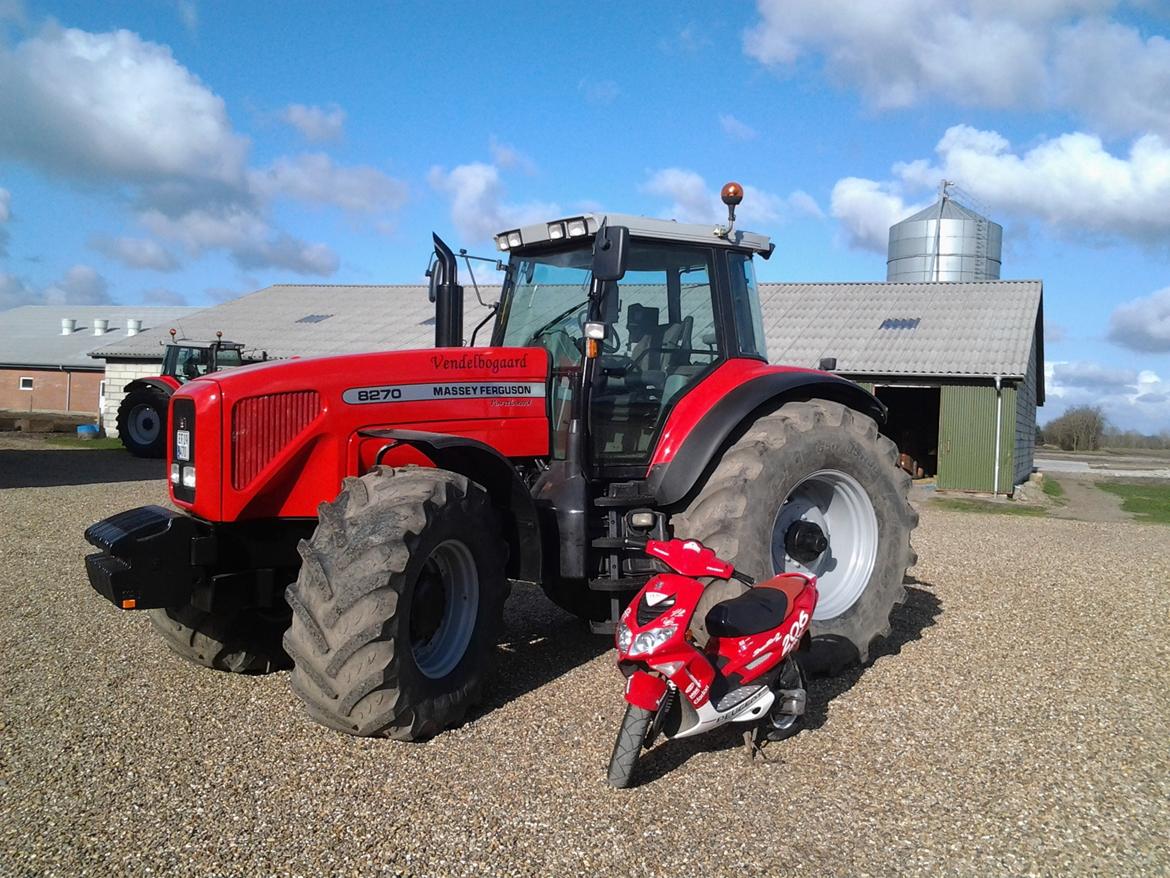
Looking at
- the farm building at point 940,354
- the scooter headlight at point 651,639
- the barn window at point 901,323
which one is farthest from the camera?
the barn window at point 901,323

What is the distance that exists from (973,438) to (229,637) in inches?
667

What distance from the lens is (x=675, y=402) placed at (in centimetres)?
525

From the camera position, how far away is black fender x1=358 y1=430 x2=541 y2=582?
14.6ft

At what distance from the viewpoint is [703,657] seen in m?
3.83

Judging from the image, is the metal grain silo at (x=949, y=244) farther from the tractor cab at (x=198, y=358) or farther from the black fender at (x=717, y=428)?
the black fender at (x=717, y=428)

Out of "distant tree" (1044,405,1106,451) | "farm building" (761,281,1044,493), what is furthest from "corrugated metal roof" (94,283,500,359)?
"distant tree" (1044,405,1106,451)

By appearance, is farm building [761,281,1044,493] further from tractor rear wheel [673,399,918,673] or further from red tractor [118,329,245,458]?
tractor rear wheel [673,399,918,673]

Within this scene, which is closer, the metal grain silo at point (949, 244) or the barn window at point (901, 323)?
the barn window at point (901, 323)

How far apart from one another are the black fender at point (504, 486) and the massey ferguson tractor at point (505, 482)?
0.05 feet

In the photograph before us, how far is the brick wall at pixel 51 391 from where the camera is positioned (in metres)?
37.3

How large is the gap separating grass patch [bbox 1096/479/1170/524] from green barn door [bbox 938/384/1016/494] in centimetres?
233

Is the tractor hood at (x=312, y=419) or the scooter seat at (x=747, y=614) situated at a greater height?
the tractor hood at (x=312, y=419)

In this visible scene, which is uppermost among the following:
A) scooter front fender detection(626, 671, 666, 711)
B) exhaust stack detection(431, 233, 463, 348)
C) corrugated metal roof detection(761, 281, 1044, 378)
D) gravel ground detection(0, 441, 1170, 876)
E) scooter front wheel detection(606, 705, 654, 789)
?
corrugated metal roof detection(761, 281, 1044, 378)

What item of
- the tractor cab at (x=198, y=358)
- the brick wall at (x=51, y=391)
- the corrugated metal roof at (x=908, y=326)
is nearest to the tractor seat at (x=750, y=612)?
the corrugated metal roof at (x=908, y=326)
